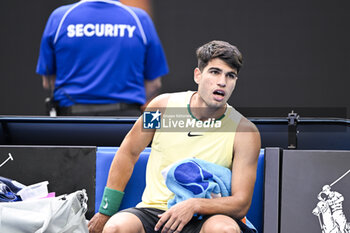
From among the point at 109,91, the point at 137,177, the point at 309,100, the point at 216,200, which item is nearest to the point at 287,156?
the point at 216,200

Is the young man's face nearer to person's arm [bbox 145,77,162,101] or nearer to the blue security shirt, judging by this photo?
the blue security shirt

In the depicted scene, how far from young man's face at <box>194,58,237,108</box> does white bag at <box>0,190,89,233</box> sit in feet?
2.27

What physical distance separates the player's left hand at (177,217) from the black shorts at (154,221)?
0.22 feet

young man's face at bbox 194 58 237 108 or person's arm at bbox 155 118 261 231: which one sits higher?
young man's face at bbox 194 58 237 108

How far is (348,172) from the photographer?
271cm

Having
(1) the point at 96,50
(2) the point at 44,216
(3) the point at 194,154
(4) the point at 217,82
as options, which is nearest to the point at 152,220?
(3) the point at 194,154

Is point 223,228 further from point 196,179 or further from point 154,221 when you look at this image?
point 154,221

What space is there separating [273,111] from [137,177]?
2.81 metres

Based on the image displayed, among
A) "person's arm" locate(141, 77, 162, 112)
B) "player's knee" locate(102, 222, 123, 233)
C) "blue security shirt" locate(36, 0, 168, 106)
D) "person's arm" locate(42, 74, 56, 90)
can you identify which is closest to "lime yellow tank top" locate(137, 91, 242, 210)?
"player's knee" locate(102, 222, 123, 233)

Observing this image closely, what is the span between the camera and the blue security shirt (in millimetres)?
3650

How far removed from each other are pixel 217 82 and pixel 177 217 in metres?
0.60

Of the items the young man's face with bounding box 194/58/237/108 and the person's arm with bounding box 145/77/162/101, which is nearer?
the young man's face with bounding box 194/58/237/108

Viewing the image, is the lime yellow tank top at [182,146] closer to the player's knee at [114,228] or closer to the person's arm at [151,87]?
the player's knee at [114,228]

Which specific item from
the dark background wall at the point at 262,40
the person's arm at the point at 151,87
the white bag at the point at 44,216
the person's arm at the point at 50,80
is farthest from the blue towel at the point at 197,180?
the dark background wall at the point at 262,40
